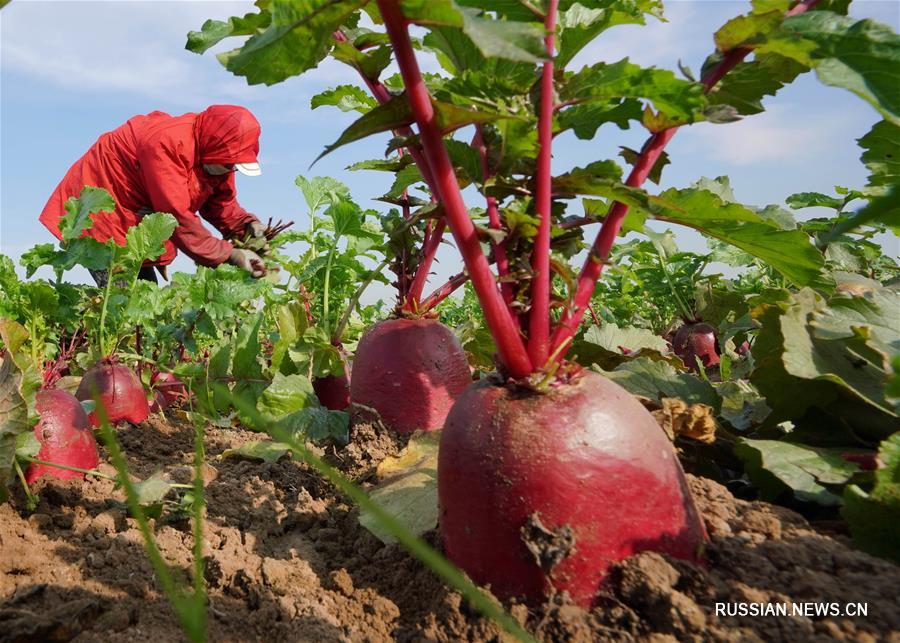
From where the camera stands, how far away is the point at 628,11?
1531 millimetres

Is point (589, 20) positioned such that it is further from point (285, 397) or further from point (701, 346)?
point (701, 346)

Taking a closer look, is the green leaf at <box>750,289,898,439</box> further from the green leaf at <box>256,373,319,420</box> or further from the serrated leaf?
the serrated leaf

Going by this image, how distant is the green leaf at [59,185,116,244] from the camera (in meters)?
3.38

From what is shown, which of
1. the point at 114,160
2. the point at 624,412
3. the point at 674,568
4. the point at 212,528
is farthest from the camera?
the point at 114,160

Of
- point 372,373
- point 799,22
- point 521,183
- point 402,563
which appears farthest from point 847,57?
point 372,373

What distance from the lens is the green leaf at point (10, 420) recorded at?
1.75m

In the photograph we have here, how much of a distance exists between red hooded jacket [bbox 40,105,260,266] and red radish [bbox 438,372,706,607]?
17.2 ft

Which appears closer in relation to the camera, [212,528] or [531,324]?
[531,324]

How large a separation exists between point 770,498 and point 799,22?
0.94 meters

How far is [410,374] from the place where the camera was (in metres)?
2.22

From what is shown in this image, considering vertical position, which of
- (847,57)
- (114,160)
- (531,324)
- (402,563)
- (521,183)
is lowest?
(402,563)

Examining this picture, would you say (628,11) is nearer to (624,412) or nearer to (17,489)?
(624,412)

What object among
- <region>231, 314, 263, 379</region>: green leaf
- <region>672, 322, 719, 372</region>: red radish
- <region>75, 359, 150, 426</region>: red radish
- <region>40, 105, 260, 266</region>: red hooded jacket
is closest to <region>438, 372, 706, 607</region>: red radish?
<region>231, 314, 263, 379</region>: green leaf

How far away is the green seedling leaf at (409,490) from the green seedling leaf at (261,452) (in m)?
0.43
